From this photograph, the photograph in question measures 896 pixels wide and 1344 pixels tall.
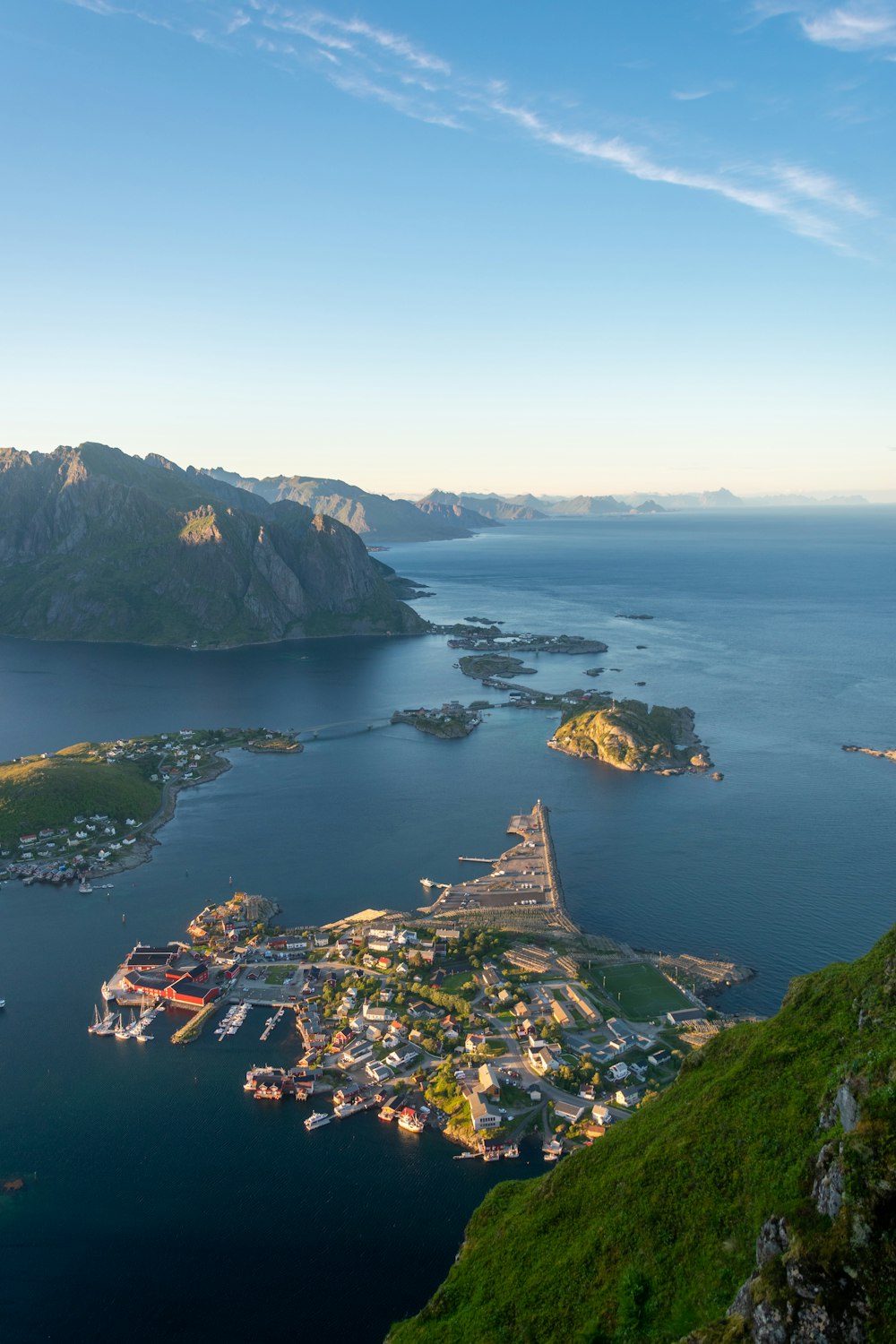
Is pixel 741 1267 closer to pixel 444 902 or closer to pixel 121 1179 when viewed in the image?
pixel 121 1179

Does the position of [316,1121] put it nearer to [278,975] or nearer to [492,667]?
[278,975]

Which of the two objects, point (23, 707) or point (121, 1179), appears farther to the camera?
point (23, 707)

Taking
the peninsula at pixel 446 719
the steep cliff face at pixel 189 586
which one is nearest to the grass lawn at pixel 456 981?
the peninsula at pixel 446 719

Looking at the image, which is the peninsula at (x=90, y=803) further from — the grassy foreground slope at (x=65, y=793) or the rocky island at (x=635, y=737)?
the rocky island at (x=635, y=737)

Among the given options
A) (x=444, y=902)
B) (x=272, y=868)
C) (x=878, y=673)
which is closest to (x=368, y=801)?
(x=272, y=868)

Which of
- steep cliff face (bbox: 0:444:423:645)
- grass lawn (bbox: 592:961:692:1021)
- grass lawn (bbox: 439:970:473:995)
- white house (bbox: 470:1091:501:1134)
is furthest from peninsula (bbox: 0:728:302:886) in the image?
steep cliff face (bbox: 0:444:423:645)
